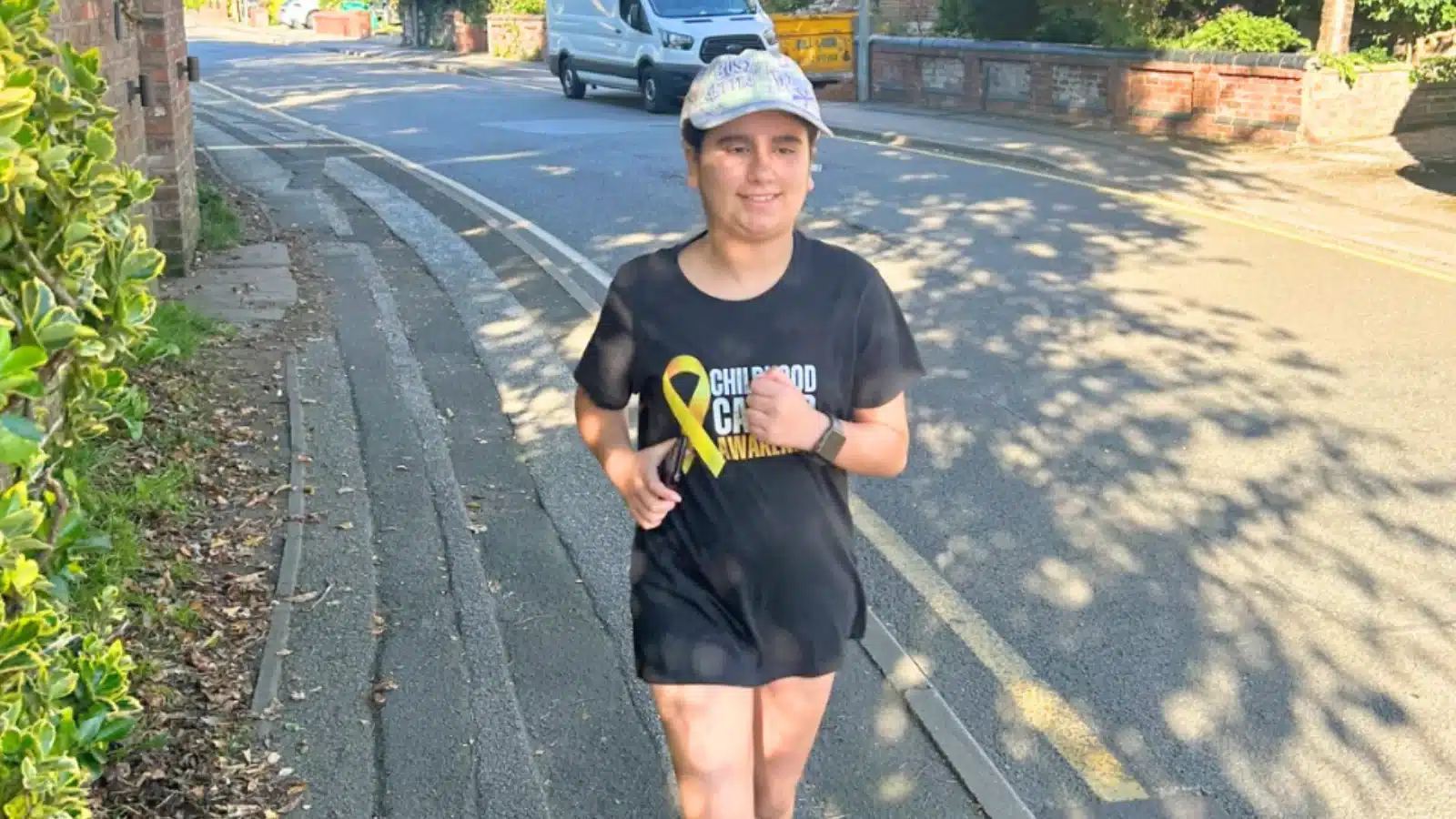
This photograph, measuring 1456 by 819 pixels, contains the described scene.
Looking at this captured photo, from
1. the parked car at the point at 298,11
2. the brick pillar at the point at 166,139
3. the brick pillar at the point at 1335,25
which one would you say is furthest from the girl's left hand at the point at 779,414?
the parked car at the point at 298,11

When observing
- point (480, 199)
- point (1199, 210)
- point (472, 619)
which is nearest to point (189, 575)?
point (472, 619)

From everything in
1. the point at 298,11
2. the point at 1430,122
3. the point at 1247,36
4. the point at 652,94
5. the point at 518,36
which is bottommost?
the point at 652,94

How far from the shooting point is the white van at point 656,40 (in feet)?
75.9

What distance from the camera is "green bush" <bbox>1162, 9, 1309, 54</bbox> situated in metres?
17.4

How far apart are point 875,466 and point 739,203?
1.77ft

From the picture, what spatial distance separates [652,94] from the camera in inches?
925

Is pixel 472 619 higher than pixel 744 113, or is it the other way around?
pixel 744 113

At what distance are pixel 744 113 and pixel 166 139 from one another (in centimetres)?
765

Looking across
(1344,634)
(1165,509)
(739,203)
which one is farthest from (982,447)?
(739,203)

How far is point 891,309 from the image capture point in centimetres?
274

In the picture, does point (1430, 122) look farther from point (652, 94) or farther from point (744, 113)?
point (744, 113)

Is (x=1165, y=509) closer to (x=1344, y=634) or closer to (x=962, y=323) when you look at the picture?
(x=1344, y=634)

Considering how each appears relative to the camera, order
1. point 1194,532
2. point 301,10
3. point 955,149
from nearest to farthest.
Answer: point 1194,532 → point 955,149 → point 301,10

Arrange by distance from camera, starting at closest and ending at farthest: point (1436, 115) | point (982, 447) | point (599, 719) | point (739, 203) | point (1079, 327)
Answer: point (739, 203) < point (599, 719) < point (982, 447) < point (1079, 327) < point (1436, 115)
